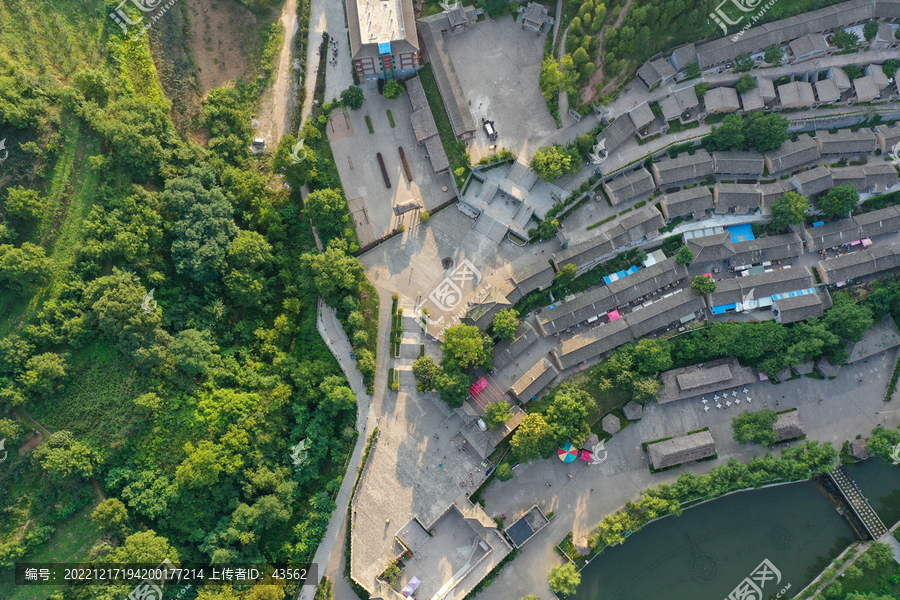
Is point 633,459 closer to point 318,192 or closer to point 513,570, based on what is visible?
point 513,570

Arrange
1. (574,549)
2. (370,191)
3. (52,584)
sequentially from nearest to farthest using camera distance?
1. (52,584)
2. (574,549)
3. (370,191)

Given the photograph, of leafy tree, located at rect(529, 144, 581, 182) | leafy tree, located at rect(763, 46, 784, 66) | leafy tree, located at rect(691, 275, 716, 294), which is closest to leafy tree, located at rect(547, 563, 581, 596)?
leafy tree, located at rect(691, 275, 716, 294)

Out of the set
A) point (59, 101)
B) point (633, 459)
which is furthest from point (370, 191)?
point (633, 459)

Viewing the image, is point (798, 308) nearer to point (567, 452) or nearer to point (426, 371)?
point (567, 452)

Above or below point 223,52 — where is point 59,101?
below

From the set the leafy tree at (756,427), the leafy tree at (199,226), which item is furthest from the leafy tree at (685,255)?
the leafy tree at (199,226)

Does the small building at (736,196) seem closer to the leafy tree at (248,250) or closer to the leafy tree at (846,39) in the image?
the leafy tree at (846,39)
